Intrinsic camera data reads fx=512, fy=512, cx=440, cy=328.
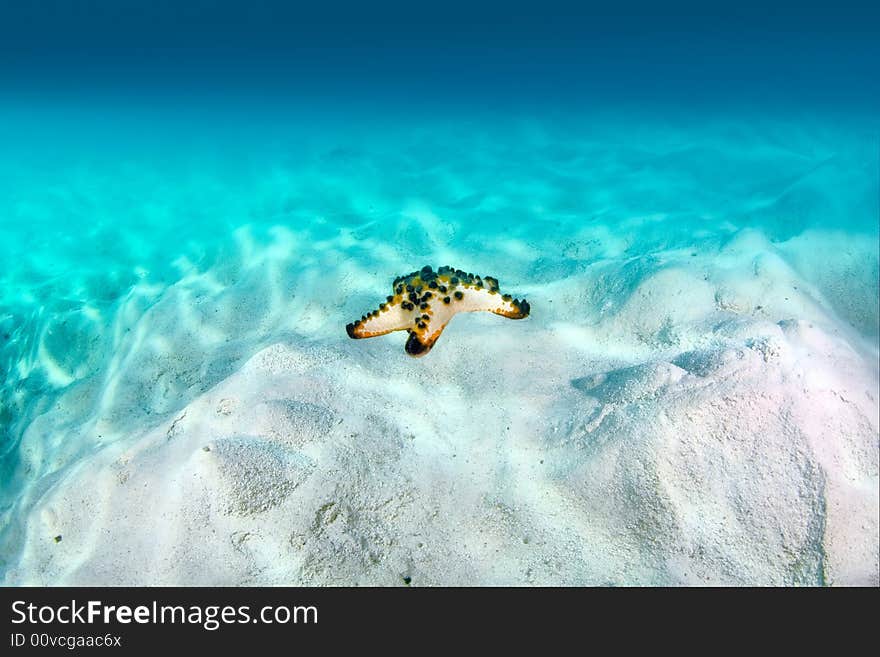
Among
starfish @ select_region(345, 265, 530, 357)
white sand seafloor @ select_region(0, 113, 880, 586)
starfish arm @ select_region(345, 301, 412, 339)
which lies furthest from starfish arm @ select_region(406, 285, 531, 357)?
white sand seafloor @ select_region(0, 113, 880, 586)

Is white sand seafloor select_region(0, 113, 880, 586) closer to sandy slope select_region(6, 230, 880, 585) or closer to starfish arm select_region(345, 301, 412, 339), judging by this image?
sandy slope select_region(6, 230, 880, 585)

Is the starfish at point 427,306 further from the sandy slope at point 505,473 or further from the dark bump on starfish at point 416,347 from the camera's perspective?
the sandy slope at point 505,473

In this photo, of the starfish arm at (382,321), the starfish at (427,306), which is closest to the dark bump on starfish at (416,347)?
the starfish at (427,306)

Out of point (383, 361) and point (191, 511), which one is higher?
point (383, 361)

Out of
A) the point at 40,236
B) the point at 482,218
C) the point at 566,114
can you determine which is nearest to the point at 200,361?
the point at 482,218

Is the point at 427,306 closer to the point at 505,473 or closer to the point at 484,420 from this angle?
the point at 484,420

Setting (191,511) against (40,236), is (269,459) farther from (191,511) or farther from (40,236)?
(40,236)
